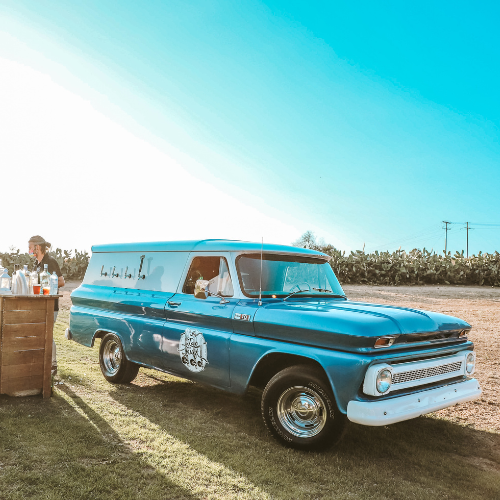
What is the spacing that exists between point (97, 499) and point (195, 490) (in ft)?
2.41

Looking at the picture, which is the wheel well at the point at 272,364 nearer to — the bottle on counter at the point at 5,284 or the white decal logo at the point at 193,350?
the white decal logo at the point at 193,350

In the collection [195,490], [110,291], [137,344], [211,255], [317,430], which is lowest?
[195,490]

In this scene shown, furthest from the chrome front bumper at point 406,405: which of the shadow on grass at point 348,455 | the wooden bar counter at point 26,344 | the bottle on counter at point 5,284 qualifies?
the bottle on counter at point 5,284

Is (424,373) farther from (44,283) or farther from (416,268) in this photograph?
(416,268)

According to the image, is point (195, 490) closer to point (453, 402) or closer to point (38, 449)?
point (38, 449)

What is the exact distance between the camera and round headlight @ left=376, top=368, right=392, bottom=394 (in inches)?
157

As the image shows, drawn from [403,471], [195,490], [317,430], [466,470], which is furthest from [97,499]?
[466,470]

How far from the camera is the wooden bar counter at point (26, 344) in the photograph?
556 cm

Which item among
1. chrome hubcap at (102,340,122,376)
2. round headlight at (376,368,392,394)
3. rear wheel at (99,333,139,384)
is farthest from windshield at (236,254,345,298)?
chrome hubcap at (102,340,122,376)

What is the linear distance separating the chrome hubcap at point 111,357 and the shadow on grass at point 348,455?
2.75 feet

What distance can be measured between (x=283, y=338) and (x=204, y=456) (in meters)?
1.30

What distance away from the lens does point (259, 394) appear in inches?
259

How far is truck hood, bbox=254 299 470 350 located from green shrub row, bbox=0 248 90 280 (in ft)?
A: 73.5

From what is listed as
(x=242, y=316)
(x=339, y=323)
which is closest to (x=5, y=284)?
(x=242, y=316)
